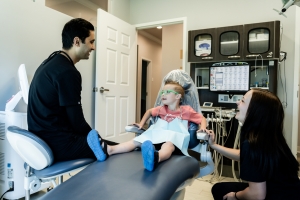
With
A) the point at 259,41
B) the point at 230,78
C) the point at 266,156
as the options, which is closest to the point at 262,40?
the point at 259,41

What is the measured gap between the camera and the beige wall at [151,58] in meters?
6.26

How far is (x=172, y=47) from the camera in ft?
15.9

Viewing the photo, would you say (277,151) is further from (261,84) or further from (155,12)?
(155,12)

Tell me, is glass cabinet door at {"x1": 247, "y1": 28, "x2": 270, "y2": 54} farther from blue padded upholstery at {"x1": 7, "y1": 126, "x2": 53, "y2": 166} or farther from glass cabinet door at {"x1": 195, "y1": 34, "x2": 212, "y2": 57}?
blue padded upholstery at {"x1": 7, "y1": 126, "x2": 53, "y2": 166}

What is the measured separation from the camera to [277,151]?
101cm

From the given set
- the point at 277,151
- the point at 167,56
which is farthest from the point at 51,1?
the point at 277,151

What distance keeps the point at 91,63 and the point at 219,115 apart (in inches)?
75.3

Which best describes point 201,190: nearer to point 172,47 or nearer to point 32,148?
point 32,148

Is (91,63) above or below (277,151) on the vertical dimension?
above

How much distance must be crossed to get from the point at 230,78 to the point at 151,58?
4256 millimetres

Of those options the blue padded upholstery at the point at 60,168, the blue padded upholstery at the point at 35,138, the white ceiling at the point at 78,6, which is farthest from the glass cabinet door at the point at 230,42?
the blue padded upholstery at the point at 35,138

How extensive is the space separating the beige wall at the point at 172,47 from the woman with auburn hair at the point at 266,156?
371 centimetres

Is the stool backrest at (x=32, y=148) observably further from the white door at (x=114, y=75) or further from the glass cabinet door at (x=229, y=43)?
the glass cabinet door at (x=229, y=43)

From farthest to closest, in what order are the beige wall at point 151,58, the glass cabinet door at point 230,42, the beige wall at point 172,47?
the beige wall at point 151,58 < the beige wall at point 172,47 < the glass cabinet door at point 230,42
